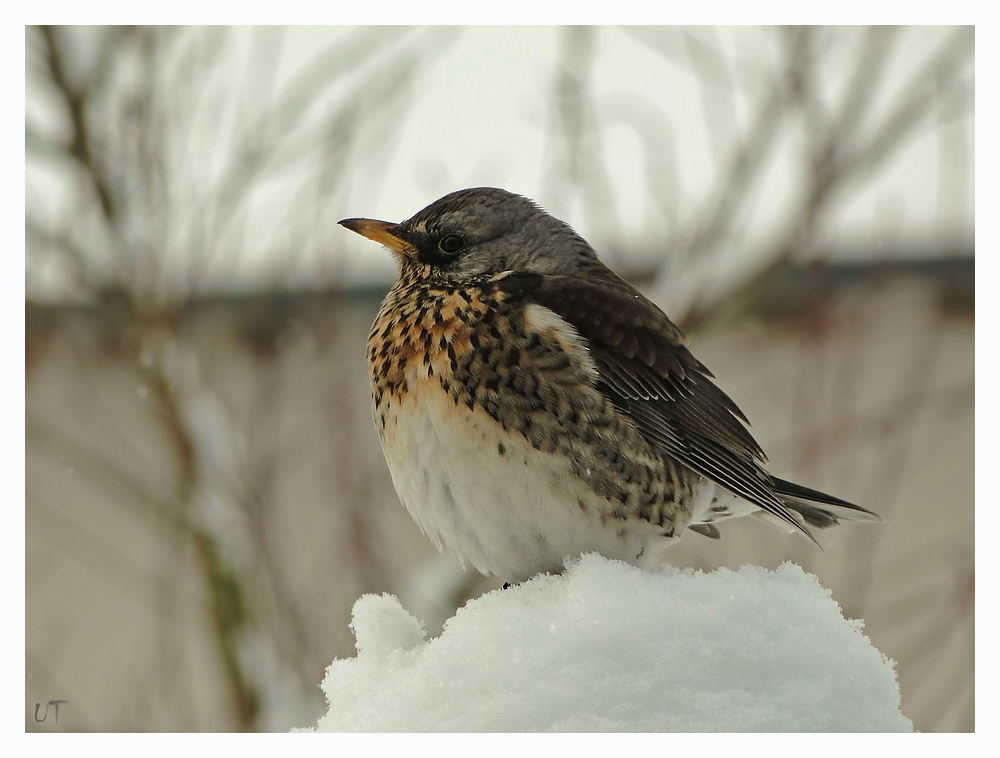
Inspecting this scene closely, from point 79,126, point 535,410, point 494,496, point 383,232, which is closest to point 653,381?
point 535,410

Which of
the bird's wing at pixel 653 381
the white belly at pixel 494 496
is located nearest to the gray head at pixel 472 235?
the bird's wing at pixel 653 381

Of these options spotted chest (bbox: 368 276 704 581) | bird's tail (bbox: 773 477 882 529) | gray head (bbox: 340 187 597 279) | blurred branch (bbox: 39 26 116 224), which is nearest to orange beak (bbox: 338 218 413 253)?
gray head (bbox: 340 187 597 279)

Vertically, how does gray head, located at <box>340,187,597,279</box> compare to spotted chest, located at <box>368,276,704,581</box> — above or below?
above

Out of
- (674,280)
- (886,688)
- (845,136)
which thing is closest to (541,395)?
(886,688)

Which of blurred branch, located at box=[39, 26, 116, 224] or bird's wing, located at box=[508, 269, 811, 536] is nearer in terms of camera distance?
bird's wing, located at box=[508, 269, 811, 536]

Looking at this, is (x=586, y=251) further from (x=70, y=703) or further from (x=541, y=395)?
(x=70, y=703)

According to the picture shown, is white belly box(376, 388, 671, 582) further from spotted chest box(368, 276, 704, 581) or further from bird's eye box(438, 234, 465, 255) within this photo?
bird's eye box(438, 234, 465, 255)

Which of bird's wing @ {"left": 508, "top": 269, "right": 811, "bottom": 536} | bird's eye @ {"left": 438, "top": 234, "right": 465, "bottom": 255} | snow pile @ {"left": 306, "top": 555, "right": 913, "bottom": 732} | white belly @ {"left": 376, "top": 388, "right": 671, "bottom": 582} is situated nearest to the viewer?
snow pile @ {"left": 306, "top": 555, "right": 913, "bottom": 732}

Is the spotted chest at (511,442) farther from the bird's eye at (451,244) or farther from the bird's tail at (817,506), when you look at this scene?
the bird's tail at (817,506)
